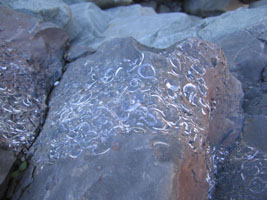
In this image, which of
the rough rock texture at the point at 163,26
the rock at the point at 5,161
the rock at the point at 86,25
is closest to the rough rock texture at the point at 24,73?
the rock at the point at 5,161

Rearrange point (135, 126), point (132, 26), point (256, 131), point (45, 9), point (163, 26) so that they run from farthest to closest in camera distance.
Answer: point (132, 26), point (163, 26), point (45, 9), point (256, 131), point (135, 126)

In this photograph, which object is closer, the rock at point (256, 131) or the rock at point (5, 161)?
the rock at point (5, 161)

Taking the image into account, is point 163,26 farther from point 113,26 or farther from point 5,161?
point 5,161

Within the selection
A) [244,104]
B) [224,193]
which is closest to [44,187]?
[224,193]

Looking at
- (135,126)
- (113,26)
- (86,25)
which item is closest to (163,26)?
(113,26)

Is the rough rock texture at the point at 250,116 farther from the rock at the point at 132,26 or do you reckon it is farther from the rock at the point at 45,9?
the rock at the point at 45,9

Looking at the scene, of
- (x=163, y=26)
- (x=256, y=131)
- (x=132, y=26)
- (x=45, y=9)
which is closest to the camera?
(x=256, y=131)

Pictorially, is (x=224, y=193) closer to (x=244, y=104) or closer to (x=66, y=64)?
(x=244, y=104)
